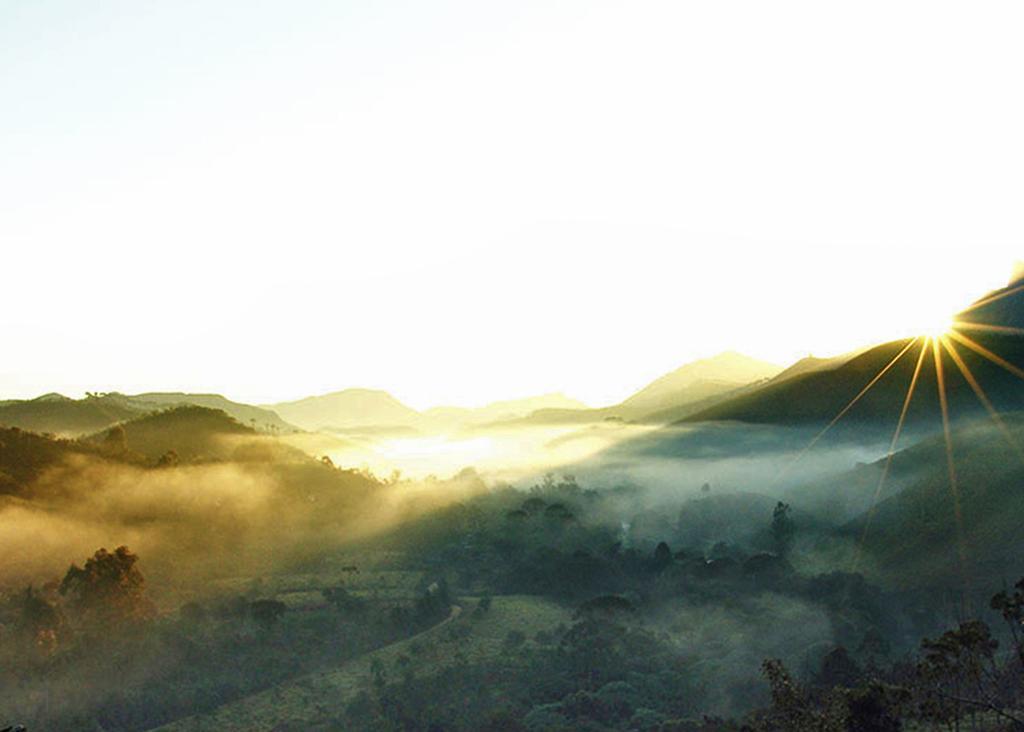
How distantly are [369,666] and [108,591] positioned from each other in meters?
39.0

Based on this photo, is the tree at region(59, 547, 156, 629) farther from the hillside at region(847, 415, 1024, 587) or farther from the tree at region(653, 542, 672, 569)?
the hillside at region(847, 415, 1024, 587)

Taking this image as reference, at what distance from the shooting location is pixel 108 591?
129000mm

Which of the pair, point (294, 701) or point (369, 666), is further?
point (369, 666)

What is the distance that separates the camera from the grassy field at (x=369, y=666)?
113m

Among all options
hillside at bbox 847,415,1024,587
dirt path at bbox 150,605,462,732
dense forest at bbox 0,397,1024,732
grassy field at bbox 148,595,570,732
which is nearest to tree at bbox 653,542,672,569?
dense forest at bbox 0,397,1024,732

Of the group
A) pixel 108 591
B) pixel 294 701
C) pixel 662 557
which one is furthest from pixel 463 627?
pixel 662 557

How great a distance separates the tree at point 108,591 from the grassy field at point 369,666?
22.7m

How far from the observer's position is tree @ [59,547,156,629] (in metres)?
127

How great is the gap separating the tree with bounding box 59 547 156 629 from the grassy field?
22.7 m

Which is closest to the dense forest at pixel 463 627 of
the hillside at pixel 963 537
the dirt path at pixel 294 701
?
the dirt path at pixel 294 701

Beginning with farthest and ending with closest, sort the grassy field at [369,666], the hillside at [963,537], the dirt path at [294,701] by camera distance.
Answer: the hillside at [963,537] < the grassy field at [369,666] < the dirt path at [294,701]

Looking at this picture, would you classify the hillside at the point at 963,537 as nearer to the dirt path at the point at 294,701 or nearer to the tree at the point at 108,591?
the dirt path at the point at 294,701

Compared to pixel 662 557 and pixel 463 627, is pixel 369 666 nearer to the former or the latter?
pixel 463 627

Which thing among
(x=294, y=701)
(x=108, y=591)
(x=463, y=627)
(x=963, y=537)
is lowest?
(x=294, y=701)
